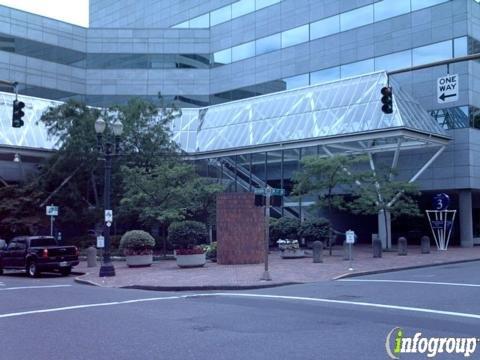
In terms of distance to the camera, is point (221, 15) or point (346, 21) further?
point (221, 15)

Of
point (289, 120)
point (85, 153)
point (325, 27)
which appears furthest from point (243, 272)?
point (325, 27)

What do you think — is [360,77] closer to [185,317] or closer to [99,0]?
[185,317]

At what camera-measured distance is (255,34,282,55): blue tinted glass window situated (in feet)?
168

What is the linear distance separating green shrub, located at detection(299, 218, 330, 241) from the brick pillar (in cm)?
515

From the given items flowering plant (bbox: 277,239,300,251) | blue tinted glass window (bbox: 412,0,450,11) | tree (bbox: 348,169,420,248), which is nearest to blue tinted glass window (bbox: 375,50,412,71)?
blue tinted glass window (bbox: 412,0,450,11)

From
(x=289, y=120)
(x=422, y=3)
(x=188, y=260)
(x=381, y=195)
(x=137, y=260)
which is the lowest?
(x=137, y=260)

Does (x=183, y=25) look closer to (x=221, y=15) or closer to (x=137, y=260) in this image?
(x=221, y=15)

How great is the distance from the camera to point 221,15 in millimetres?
56688

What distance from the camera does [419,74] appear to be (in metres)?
41.1

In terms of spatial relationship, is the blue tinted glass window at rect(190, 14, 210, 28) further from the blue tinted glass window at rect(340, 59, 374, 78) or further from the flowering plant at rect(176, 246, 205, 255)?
the flowering plant at rect(176, 246, 205, 255)

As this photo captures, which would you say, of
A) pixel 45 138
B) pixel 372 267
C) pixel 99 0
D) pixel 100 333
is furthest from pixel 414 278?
pixel 99 0

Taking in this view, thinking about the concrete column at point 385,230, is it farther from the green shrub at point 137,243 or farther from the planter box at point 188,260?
the green shrub at point 137,243

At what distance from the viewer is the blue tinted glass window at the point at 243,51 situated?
175 ft

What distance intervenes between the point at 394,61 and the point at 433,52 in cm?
309
